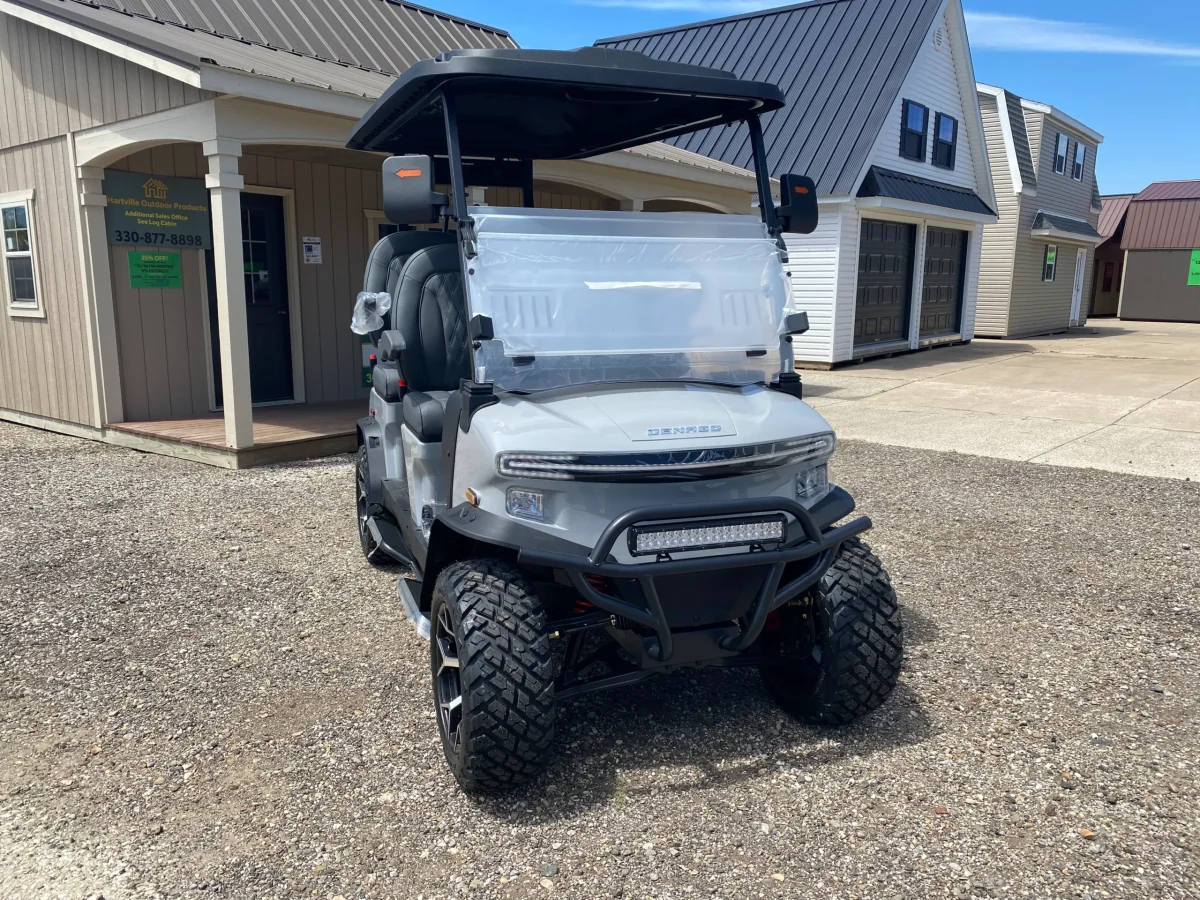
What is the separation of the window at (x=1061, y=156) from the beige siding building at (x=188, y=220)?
18.4 meters

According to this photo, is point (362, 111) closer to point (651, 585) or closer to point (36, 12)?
point (36, 12)

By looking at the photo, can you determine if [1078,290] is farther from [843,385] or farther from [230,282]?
[230,282]

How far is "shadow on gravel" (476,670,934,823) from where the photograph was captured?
3.01 metres

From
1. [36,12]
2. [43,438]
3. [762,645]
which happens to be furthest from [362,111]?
[762,645]

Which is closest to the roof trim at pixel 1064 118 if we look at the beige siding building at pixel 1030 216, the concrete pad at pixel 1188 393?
the beige siding building at pixel 1030 216

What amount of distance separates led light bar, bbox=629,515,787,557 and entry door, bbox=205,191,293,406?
755 cm

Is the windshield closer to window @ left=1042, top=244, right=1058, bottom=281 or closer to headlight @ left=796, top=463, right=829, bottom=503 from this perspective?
headlight @ left=796, top=463, right=829, bottom=503

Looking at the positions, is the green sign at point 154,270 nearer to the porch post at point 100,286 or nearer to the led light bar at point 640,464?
the porch post at point 100,286

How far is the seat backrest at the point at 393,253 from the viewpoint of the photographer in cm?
494

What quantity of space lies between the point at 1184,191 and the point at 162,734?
40557mm

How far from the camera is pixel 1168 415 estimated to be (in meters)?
11.0

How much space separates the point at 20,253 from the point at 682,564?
29.5 ft

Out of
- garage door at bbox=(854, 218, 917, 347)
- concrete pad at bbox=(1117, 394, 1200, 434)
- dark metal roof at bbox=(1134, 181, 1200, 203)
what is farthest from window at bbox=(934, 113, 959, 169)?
dark metal roof at bbox=(1134, 181, 1200, 203)

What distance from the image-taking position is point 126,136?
7.58m
